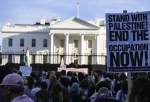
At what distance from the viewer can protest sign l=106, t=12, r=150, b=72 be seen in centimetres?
918

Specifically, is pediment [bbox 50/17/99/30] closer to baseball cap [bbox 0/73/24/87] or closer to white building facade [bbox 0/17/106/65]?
white building facade [bbox 0/17/106/65]

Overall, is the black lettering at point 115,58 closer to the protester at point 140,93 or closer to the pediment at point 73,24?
the protester at point 140,93

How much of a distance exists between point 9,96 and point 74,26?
3901 inches

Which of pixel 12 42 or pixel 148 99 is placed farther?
pixel 12 42

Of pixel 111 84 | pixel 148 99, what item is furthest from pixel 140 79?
pixel 111 84

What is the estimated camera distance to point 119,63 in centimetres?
922

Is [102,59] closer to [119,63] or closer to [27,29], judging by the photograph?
[27,29]

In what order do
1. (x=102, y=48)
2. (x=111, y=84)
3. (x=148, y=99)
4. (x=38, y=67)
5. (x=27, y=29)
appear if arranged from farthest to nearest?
(x=27, y=29) → (x=102, y=48) → (x=38, y=67) → (x=111, y=84) → (x=148, y=99)

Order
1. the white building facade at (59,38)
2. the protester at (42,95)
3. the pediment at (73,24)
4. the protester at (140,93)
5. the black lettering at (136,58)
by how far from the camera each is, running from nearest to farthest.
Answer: the protester at (140,93), the black lettering at (136,58), the protester at (42,95), the white building facade at (59,38), the pediment at (73,24)

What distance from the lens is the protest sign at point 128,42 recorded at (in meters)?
9.18

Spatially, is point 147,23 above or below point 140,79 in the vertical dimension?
above

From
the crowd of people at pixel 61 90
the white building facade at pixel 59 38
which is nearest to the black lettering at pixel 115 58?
the crowd of people at pixel 61 90

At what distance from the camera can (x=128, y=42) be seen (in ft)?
30.5

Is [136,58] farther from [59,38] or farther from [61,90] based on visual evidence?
[59,38]
